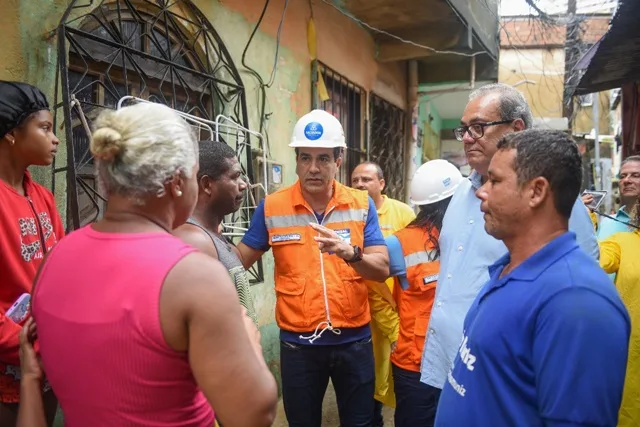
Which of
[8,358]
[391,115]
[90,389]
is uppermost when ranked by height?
[391,115]

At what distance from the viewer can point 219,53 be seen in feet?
12.8

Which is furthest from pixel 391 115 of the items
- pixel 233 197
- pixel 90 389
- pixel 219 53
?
pixel 90 389

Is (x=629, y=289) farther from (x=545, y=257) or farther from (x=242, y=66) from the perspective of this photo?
(x=242, y=66)

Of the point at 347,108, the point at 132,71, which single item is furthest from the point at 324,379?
the point at 347,108

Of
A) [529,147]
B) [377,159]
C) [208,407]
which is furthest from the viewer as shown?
[377,159]

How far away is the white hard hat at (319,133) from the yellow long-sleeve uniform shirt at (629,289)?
188 centimetres

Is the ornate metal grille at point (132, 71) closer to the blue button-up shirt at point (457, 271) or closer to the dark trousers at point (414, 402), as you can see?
the dark trousers at point (414, 402)

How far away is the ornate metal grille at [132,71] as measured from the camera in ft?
8.71

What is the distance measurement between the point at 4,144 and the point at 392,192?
6.46 metres

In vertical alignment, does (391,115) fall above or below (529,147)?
above

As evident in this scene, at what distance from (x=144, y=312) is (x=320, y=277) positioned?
1649 mm

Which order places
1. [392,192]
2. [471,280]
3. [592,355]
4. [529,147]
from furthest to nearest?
[392,192] → [471,280] → [529,147] → [592,355]

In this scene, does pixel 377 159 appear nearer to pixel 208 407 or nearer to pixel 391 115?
pixel 391 115

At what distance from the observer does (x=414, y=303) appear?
2.91 meters
